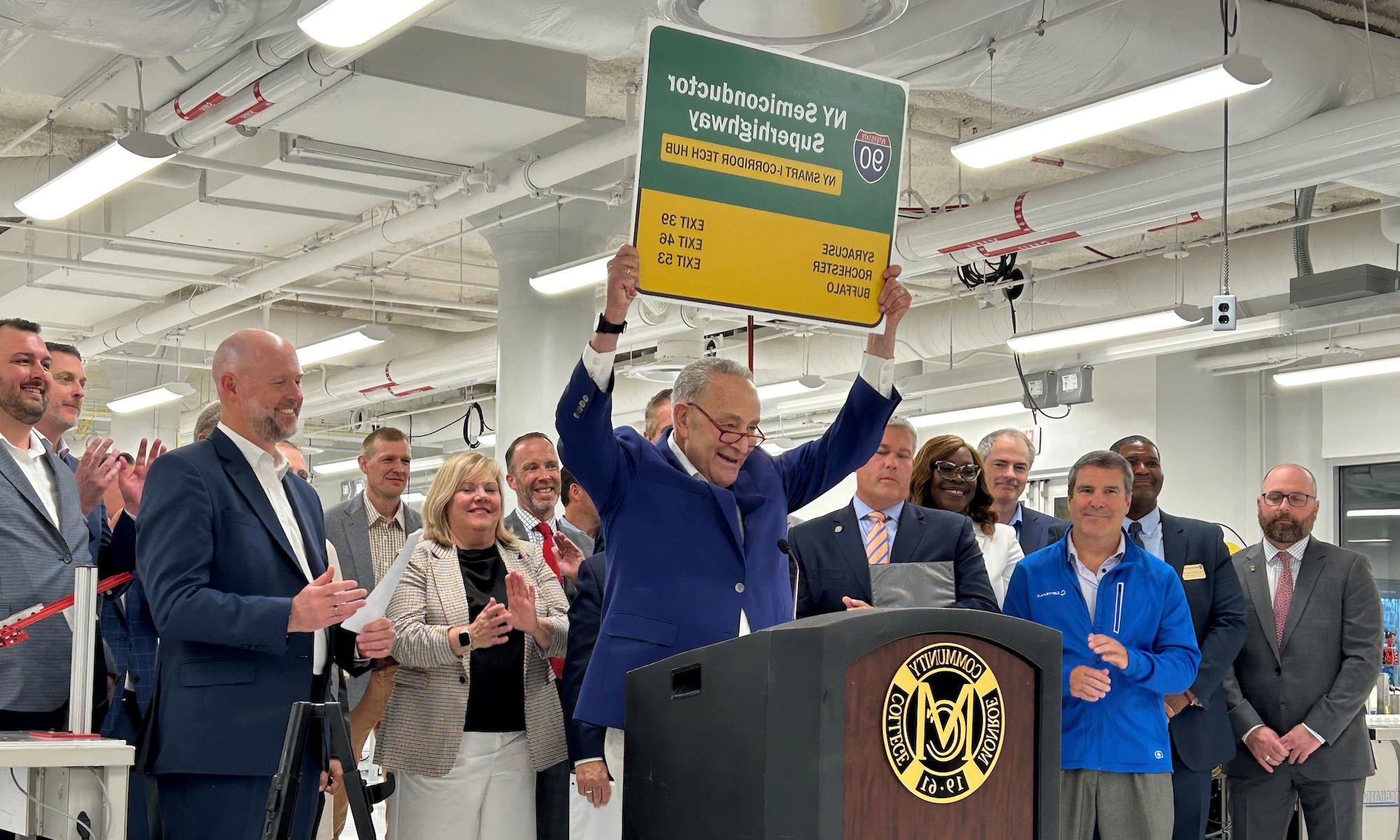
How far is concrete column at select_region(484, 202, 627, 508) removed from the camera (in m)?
8.63

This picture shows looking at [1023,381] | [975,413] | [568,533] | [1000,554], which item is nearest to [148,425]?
[975,413]

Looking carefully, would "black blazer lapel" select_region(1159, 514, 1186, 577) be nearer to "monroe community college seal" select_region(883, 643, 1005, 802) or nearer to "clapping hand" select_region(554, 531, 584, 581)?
"clapping hand" select_region(554, 531, 584, 581)

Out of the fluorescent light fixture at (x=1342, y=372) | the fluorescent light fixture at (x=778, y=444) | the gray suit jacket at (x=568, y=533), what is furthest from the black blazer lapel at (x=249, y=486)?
the fluorescent light fixture at (x=778, y=444)

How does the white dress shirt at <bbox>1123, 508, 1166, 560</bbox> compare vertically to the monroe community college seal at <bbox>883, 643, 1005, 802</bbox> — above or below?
above

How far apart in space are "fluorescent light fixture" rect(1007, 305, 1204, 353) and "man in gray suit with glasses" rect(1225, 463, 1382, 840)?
13.5ft

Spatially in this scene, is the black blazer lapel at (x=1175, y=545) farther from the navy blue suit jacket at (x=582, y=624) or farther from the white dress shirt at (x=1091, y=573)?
the navy blue suit jacket at (x=582, y=624)

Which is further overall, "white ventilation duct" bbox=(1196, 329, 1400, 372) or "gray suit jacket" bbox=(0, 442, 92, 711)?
"white ventilation duct" bbox=(1196, 329, 1400, 372)

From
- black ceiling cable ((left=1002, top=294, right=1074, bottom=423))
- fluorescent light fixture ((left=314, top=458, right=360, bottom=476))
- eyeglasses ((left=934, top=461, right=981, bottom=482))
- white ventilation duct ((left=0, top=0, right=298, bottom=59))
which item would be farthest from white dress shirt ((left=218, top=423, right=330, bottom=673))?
fluorescent light fixture ((left=314, top=458, right=360, bottom=476))

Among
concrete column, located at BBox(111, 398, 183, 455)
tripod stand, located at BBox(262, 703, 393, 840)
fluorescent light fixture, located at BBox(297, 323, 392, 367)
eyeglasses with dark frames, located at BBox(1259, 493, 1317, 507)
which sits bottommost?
tripod stand, located at BBox(262, 703, 393, 840)

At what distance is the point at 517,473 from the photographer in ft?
14.7

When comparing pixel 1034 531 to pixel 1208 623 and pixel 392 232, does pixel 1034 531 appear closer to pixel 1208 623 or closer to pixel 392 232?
pixel 1208 623

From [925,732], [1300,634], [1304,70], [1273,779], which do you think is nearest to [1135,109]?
[1304,70]

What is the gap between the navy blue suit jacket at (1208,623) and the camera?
4094 mm

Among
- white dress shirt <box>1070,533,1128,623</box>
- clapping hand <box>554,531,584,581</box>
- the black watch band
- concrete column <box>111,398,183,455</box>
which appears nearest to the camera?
the black watch band
